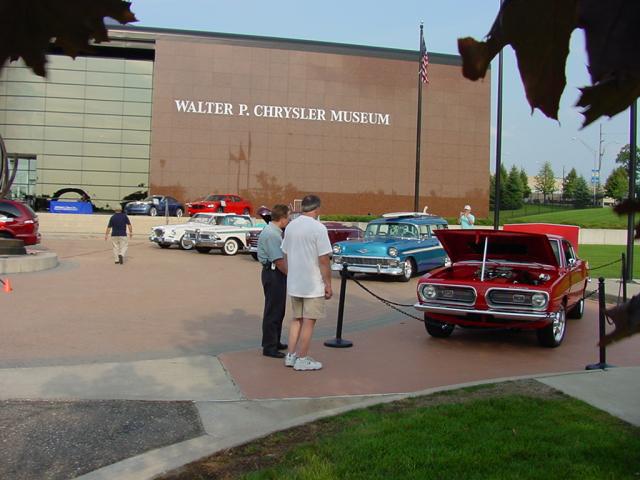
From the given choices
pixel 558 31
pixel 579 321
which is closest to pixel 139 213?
pixel 579 321

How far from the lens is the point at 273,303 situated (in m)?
7.55

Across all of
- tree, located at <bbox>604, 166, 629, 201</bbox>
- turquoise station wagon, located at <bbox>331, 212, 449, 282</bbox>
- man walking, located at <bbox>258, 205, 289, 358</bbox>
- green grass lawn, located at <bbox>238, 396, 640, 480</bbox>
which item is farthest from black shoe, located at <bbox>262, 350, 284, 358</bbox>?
turquoise station wagon, located at <bbox>331, 212, 449, 282</bbox>

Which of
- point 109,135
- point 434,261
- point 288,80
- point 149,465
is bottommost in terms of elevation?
point 149,465

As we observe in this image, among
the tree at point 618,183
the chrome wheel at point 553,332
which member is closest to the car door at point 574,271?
the chrome wheel at point 553,332

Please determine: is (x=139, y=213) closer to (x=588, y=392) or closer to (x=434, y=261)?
(x=434, y=261)

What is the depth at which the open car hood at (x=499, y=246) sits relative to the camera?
913 centimetres

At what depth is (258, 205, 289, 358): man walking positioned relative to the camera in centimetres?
749

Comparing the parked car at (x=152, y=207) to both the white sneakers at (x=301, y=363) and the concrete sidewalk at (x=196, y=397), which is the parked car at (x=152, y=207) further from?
the white sneakers at (x=301, y=363)

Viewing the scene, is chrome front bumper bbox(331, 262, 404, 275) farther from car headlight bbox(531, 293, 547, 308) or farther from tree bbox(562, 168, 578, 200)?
tree bbox(562, 168, 578, 200)

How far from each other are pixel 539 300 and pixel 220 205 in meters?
31.3

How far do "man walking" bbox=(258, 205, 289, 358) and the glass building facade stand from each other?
136 feet

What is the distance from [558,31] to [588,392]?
5789mm

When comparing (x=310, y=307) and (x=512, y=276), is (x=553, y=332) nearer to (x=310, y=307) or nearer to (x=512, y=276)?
(x=512, y=276)

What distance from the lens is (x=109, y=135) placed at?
155ft
